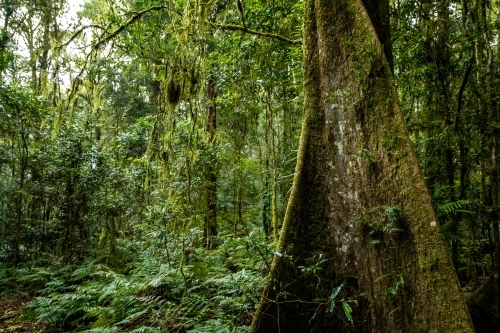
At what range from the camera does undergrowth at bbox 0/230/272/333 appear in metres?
4.13

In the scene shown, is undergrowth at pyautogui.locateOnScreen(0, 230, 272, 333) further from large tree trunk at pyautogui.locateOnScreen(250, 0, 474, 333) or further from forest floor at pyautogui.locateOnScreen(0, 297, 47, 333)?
large tree trunk at pyautogui.locateOnScreen(250, 0, 474, 333)

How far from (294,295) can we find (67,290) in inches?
251

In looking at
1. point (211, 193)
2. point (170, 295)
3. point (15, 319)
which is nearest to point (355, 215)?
point (170, 295)

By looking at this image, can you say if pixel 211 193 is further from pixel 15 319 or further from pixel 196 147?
pixel 15 319

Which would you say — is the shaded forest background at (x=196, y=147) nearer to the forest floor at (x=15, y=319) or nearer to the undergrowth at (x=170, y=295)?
the undergrowth at (x=170, y=295)

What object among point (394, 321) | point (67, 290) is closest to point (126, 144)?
point (67, 290)

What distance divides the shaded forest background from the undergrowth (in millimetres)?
29

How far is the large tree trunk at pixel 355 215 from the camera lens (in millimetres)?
2748

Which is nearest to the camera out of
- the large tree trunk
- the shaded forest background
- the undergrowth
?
the large tree trunk

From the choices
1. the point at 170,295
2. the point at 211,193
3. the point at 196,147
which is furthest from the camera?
the point at 211,193

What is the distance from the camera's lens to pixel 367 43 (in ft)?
11.1

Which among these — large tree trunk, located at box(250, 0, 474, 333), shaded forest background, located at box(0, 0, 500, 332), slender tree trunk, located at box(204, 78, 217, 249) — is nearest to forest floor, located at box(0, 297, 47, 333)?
shaded forest background, located at box(0, 0, 500, 332)

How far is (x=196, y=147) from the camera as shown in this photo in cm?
555

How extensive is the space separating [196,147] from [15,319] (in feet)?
16.3
